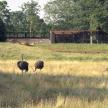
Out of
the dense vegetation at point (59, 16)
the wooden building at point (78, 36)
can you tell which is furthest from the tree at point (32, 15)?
the wooden building at point (78, 36)

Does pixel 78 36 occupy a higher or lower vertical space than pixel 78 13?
lower

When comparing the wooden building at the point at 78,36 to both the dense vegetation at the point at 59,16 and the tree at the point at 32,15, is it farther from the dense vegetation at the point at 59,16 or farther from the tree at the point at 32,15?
the tree at the point at 32,15

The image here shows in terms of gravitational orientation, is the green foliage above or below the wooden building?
above

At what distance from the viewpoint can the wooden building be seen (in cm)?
9094

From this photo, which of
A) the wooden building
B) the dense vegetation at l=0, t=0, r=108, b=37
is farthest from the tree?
the wooden building

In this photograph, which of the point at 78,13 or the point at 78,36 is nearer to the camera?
the point at 78,36

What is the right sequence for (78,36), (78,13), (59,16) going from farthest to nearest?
(59,16), (78,13), (78,36)

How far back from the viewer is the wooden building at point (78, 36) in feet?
298

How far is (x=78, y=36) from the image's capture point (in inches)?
3647

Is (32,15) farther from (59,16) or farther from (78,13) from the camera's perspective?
(78,13)

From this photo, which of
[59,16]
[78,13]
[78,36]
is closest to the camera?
[78,36]

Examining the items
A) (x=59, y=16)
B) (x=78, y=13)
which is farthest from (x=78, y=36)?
(x=59, y=16)

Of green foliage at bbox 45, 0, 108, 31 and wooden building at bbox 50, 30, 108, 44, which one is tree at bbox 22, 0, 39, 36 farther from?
wooden building at bbox 50, 30, 108, 44

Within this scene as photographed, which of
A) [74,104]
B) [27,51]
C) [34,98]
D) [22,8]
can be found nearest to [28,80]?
[34,98]
